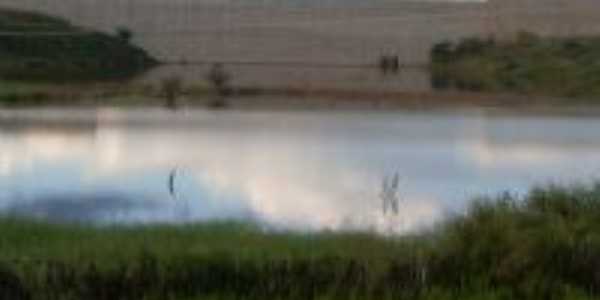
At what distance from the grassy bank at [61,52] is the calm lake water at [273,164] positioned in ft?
67.5

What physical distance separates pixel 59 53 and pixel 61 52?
0.54 ft

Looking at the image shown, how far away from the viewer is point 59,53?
53.8 m

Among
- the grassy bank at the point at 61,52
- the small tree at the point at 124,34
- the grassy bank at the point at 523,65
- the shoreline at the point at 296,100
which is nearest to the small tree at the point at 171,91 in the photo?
the shoreline at the point at 296,100

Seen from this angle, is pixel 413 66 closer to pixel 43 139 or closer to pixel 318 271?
pixel 43 139

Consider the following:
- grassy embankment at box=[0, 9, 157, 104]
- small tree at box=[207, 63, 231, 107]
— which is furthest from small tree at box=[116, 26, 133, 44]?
small tree at box=[207, 63, 231, 107]

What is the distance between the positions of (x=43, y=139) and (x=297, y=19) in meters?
42.0

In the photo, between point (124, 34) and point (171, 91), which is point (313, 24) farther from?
point (171, 91)

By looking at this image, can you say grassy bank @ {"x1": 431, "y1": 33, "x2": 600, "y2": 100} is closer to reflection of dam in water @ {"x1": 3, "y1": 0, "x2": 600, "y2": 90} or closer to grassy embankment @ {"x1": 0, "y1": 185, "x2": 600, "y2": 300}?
reflection of dam in water @ {"x1": 3, "y1": 0, "x2": 600, "y2": 90}

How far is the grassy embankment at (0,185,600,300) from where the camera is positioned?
9.70m

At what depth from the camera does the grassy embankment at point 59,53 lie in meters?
48.3

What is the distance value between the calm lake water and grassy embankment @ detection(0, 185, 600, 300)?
1.55m

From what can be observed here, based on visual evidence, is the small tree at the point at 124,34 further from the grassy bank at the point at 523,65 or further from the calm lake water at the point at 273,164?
the calm lake water at the point at 273,164

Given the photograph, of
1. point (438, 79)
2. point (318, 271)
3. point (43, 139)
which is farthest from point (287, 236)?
point (438, 79)

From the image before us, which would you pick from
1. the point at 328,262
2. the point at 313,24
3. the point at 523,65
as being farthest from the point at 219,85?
the point at 328,262
